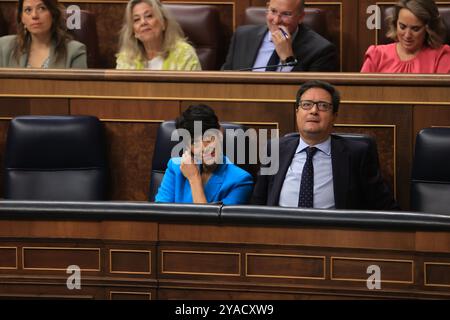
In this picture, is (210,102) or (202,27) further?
(202,27)

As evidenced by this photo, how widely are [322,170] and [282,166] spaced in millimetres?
80

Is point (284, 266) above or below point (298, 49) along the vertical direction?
below

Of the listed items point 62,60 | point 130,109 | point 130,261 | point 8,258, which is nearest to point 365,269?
point 130,261

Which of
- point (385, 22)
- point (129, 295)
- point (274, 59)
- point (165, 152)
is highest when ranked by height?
point (385, 22)

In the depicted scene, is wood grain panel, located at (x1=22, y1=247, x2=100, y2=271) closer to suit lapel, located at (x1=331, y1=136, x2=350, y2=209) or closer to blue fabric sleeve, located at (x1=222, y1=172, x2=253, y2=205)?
blue fabric sleeve, located at (x1=222, y1=172, x2=253, y2=205)

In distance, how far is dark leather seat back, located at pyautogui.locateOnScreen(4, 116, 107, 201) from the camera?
2180 mm

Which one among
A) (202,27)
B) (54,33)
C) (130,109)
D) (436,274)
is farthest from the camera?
(202,27)

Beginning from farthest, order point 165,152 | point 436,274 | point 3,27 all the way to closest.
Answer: point 3,27 < point 165,152 < point 436,274

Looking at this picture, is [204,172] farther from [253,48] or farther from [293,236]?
[253,48]

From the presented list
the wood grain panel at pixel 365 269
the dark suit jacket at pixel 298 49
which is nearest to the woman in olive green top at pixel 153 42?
the dark suit jacket at pixel 298 49

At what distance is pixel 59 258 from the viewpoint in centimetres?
167

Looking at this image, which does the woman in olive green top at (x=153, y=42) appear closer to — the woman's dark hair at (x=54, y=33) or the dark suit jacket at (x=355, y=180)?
the woman's dark hair at (x=54, y=33)

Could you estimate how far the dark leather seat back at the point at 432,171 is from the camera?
198 centimetres

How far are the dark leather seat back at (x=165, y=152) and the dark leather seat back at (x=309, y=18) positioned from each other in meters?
0.63
